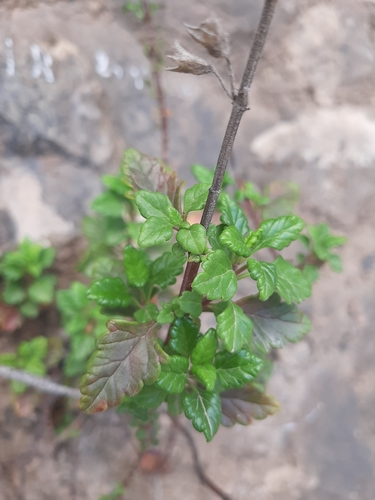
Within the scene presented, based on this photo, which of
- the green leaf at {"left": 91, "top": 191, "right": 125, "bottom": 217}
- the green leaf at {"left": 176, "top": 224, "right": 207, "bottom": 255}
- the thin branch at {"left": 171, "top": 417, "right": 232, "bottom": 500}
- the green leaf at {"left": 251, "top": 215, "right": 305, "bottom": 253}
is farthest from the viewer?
the thin branch at {"left": 171, "top": 417, "right": 232, "bottom": 500}

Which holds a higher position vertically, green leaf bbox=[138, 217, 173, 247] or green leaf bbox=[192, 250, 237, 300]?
green leaf bbox=[138, 217, 173, 247]

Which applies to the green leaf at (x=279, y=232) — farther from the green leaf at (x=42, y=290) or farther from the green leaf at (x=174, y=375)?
the green leaf at (x=42, y=290)

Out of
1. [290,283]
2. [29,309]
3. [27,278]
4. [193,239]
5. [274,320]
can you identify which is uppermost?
[193,239]

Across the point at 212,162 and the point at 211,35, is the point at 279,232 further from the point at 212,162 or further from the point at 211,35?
the point at 212,162

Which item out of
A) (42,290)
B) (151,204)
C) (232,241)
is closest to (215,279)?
(232,241)

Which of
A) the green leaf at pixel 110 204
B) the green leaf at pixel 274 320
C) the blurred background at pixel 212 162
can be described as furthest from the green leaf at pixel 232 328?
the blurred background at pixel 212 162

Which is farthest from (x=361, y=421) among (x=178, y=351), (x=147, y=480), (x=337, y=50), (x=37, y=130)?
(x=37, y=130)

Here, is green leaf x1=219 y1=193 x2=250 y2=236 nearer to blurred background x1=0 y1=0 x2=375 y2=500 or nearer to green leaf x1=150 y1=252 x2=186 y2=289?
green leaf x1=150 y1=252 x2=186 y2=289

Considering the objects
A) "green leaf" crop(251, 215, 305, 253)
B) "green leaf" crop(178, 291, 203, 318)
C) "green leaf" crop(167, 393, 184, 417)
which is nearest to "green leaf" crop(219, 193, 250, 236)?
"green leaf" crop(251, 215, 305, 253)

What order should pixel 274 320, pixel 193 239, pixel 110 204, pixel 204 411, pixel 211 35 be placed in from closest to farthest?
1. pixel 211 35
2. pixel 193 239
3. pixel 204 411
4. pixel 274 320
5. pixel 110 204
